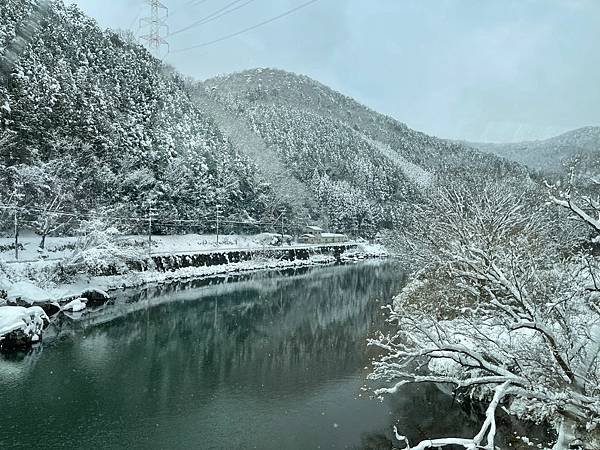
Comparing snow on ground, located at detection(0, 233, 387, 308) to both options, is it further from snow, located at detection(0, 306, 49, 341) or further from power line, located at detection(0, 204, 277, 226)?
snow, located at detection(0, 306, 49, 341)

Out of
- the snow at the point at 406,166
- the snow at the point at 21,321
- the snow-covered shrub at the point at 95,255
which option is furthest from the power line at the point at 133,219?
the snow at the point at 406,166

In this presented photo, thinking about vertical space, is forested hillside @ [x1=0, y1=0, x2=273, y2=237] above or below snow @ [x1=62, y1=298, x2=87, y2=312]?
above

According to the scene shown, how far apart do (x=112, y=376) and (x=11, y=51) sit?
33.2 meters

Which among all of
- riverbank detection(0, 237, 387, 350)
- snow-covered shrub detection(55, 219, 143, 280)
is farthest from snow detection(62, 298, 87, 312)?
snow-covered shrub detection(55, 219, 143, 280)

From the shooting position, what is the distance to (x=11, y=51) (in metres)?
35.8

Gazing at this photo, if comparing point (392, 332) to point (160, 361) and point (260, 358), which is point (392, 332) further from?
point (160, 361)

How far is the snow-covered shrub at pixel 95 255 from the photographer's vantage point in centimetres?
2392

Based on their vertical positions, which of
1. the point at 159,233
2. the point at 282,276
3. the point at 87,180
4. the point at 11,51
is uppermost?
the point at 11,51

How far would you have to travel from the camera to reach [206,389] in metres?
11.9

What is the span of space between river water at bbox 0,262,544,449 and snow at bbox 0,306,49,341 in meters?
0.67

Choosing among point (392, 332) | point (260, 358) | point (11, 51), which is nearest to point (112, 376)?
point (260, 358)

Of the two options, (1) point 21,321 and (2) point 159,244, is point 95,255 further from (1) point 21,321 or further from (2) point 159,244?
(2) point 159,244

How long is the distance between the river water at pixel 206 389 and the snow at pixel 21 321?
0.67m

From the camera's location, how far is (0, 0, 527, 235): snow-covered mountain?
100ft
